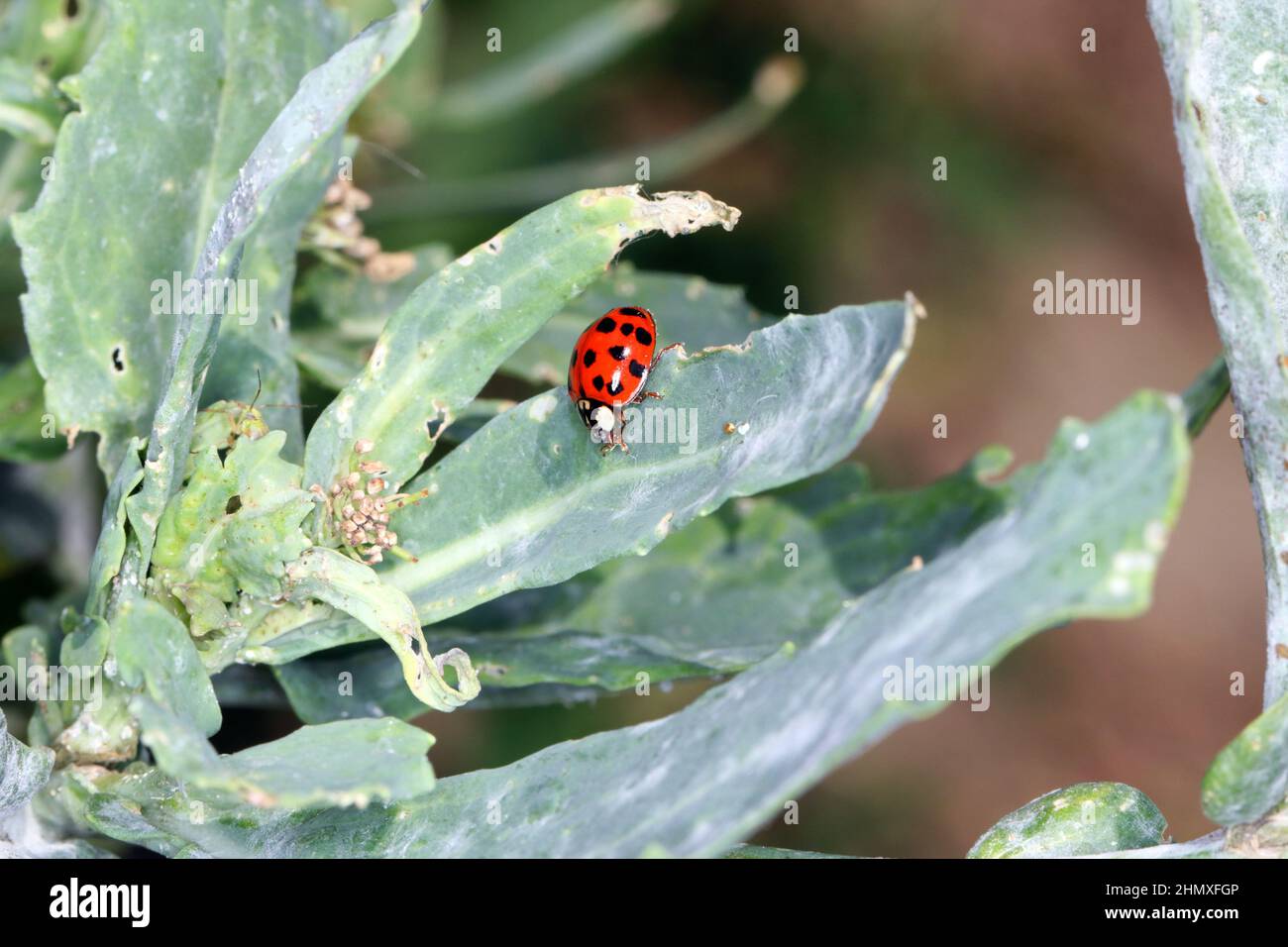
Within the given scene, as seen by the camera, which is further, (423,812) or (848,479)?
(848,479)

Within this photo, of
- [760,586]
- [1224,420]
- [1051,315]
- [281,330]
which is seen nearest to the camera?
[281,330]

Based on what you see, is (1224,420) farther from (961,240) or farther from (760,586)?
(760,586)

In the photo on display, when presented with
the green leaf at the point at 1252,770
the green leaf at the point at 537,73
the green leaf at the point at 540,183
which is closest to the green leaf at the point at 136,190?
the green leaf at the point at 540,183

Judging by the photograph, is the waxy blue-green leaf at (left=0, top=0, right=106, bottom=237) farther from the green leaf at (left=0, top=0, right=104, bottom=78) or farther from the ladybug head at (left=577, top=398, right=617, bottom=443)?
the ladybug head at (left=577, top=398, right=617, bottom=443)

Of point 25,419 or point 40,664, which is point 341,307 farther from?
point 40,664

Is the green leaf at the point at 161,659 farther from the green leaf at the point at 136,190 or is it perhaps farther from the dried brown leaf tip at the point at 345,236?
the dried brown leaf tip at the point at 345,236
